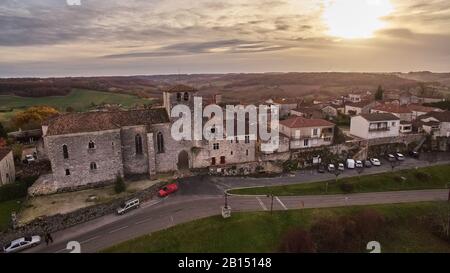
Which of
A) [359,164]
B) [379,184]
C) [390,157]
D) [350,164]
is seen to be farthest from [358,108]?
[379,184]

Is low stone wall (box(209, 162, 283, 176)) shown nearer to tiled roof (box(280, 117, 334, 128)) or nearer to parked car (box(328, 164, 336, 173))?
parked car (box(328, 164, 336, 173))

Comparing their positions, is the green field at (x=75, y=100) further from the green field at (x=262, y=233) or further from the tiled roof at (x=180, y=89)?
the green field at (x=262, y=233)

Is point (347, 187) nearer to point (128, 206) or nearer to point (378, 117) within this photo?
point (378, 117)

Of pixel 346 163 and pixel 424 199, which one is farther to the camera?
pixel 346 163

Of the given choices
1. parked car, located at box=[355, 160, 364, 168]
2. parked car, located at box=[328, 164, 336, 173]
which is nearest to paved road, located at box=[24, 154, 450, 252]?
parked car, located at box=[355, 160, 364, 168]

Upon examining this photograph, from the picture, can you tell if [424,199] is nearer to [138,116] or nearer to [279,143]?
[279,143]

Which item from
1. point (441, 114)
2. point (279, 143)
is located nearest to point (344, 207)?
point (279, 143)

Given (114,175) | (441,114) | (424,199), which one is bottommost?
(424,199)
